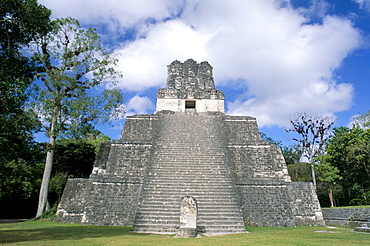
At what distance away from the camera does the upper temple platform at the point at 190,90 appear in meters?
15.2

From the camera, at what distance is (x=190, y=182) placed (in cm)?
902

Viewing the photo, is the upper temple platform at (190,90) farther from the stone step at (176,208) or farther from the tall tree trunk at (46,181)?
the stone step at (176,208)

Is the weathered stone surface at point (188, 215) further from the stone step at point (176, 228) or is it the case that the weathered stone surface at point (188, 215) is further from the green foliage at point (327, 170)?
the green foliage at point (327, 170)

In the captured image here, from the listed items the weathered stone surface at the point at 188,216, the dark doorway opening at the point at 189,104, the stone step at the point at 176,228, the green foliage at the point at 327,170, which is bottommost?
the stone step at the point at 176,228

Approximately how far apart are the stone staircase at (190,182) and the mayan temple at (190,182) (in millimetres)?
29

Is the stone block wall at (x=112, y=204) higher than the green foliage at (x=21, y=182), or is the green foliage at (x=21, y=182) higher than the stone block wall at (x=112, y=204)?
the green foliage at (x=21, y=182)

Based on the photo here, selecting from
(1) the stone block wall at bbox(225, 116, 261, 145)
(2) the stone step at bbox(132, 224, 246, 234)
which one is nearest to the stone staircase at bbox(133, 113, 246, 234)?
(2) the stone step at bbox(132, 224, 246, 234)

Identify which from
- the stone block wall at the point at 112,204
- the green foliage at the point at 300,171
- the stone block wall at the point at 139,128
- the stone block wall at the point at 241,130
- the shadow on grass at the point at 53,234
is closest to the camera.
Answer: the shadow on grass at the point at 53,234

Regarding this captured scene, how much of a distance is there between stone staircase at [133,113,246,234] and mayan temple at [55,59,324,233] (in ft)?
0.10

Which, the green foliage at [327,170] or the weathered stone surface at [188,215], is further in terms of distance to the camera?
the green foliage at [327,170]

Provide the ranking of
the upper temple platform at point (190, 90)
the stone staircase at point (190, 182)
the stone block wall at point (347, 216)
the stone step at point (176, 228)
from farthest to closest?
the upper temple platform at point (190, 90)
the stone block wall at point (347, 216)
the stone staircase at point (190, 182)
the stone step at point (176, 228)

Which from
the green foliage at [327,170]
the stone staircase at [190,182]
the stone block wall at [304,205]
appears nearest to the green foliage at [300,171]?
the green foliage at [327,170]

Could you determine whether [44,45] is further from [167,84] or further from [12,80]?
[12,80]

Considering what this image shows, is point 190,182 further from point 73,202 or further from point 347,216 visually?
point 347,216
